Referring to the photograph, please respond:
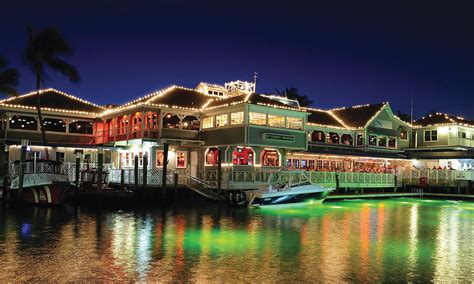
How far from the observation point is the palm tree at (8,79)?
149ft

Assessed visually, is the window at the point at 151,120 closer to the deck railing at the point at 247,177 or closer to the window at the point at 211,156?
the deck railing at the point at 247,177

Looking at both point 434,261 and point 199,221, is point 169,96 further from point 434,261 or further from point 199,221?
point 434,261

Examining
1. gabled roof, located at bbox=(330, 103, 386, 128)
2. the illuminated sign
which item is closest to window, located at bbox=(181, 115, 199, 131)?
the illuminated sign

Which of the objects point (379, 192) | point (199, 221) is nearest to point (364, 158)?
point (379, 192)

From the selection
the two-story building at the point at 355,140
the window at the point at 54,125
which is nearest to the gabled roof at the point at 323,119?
the two-story building at the point at 355,140

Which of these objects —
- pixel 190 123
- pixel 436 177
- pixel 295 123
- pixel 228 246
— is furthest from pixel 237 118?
pixel 436 177

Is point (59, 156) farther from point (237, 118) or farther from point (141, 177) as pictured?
point (237, 118)

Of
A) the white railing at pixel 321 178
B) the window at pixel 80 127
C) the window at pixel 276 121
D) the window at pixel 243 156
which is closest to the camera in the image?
the white railing at pixel 321 178

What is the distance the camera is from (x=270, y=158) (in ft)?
144

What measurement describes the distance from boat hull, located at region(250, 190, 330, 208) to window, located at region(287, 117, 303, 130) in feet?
20.4

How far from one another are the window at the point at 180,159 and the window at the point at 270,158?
676cm

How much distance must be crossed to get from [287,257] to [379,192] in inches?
1396

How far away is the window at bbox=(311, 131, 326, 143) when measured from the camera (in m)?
52.5

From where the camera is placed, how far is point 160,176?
3691 centimetres
